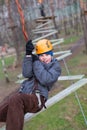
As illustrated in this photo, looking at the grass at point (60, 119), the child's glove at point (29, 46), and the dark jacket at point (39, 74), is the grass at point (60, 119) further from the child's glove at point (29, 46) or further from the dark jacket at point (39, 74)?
the child's glove at point (29, 46)

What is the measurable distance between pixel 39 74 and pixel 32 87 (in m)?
0.17

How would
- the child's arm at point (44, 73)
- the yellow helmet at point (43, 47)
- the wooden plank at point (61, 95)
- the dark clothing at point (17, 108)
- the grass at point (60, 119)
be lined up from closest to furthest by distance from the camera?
1. the dark clothing at point (17, 108)
2. the child's arm at point (44, 73)
3. the yellow helmet at point (43, 47)
4. the wooden plank at point (61, 95)
5. the grass at point (60, 119)

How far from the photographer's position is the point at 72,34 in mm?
19891

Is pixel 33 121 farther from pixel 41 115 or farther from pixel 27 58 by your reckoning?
pixel 27 58

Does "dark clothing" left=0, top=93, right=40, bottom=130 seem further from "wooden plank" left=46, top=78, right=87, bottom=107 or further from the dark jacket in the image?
"wooden plank" left=46, top=78, right=87, bottom=107

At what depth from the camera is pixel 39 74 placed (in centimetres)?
409

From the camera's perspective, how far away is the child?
12.9 ft

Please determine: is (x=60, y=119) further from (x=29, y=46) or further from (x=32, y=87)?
(x=29, y=46)

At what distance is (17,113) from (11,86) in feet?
13.6

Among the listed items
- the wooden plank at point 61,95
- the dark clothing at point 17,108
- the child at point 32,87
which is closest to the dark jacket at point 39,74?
the child at point 32,87

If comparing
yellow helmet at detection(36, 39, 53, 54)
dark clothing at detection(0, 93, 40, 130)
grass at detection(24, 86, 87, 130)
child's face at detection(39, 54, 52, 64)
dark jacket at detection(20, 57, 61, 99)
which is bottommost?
grass at detection(24, 86, 87, 130)

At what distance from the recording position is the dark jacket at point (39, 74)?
13.4ft

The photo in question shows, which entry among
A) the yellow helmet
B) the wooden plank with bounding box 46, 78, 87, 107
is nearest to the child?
the yellow helmet

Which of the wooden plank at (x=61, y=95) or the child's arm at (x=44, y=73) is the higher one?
the child's arm at (x=44, y=73)
